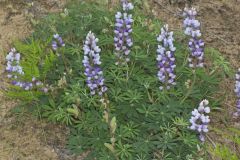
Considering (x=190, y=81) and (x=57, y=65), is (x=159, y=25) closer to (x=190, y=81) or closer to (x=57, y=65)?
(x=190, y=81)

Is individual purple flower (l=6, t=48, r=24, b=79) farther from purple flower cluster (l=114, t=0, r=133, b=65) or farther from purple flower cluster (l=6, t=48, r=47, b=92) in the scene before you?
purple flower cluster (l=114, t=0, r=133, b=65)

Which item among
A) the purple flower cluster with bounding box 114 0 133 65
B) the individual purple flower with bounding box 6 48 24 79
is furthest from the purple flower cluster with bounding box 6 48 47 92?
the purple flower cluster with bounding box 114 0 133 65

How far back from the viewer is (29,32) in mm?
4262

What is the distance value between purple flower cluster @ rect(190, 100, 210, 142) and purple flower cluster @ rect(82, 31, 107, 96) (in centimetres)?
67

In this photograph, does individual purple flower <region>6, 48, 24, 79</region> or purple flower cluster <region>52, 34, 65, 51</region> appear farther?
purple flower cluster <region>52, 34, 65, 51</region>

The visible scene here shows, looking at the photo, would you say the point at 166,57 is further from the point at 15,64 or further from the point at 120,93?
the point at 15,64

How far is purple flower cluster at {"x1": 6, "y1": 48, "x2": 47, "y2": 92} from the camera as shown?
3.46 meters

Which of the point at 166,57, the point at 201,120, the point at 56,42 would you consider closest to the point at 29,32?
the point at 56,42

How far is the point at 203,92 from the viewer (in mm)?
3812

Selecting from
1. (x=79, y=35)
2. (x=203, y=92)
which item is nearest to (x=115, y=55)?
(x=79, y=35)

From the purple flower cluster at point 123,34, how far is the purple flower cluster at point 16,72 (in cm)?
59

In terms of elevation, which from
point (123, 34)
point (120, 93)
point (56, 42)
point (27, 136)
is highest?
point (123, 34)

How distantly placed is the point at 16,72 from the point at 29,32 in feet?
2.70

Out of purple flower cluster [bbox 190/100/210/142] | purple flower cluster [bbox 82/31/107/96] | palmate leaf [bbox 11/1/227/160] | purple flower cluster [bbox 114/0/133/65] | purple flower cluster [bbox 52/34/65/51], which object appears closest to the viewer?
purple flower cluster [bbox 190/100/210/142]
